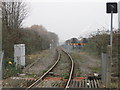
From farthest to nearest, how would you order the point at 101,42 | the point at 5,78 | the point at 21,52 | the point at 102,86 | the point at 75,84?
the point at 101,42 < the point at 21,52 < the point at 5,78 < the point at 75,84 < the point at 102,86

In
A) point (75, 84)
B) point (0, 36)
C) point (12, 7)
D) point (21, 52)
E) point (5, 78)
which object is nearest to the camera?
point (75, 84)

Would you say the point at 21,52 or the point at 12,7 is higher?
the point at 12,7

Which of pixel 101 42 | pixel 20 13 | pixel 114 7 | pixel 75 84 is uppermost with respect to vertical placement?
pixel 20 13

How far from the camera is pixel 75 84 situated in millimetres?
7211

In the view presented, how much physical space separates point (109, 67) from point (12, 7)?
61.3 ft

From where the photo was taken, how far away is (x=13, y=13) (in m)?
22.5

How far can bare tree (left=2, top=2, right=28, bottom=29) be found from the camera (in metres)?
20.8

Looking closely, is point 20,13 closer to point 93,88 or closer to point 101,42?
point 101,42

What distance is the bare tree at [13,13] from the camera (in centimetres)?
2083

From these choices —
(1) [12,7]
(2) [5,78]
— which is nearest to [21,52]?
(2) [5,78]

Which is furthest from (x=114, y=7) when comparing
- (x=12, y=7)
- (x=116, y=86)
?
(x=12, y=7)

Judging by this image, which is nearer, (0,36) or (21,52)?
(0,36)

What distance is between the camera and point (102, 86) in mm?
6691

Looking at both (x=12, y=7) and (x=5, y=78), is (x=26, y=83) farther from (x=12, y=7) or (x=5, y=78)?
(x=12, y=7)
